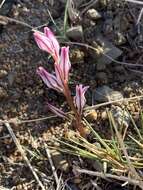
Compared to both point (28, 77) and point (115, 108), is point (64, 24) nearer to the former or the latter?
point (28, 77)


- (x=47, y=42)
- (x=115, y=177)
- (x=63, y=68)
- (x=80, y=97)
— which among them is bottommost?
(x=115, y=177)

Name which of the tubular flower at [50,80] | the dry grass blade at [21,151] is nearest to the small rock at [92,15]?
the tubular flower at [50,80]

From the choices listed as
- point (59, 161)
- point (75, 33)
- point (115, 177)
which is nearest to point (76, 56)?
point (75, 33)

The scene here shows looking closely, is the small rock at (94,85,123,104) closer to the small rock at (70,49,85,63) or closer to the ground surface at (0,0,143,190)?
the ground surface at (0,0,143,190)

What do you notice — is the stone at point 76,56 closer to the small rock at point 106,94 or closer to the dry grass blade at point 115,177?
the small rock at point 106,94

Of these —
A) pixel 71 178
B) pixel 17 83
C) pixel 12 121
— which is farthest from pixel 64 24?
pixel 71 178

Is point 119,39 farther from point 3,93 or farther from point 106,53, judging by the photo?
point 3,93
